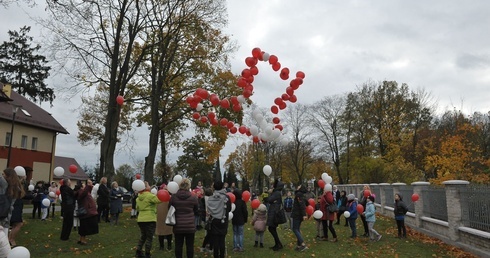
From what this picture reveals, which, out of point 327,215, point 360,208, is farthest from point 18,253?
point 360,208

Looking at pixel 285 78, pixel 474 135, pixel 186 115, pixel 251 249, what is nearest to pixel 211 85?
pixel 186 115

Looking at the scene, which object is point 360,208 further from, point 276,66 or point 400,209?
point 276,66

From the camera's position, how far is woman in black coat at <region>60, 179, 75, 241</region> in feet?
32.9

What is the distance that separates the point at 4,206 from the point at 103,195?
593cm

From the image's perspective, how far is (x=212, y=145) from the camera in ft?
71.6

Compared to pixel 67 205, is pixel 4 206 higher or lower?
higher

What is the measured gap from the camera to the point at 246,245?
34.2 ft

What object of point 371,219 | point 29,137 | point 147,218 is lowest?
point 371,219

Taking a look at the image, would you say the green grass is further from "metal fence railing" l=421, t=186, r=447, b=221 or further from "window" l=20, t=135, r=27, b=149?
"window" l=20, t=135, r=27, b=149

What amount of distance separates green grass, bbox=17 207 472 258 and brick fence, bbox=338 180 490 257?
1.11 ft

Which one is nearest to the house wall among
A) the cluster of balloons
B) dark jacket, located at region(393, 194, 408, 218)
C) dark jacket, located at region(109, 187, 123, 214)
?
dark jacket, located at region(109, 187, 123, 214)

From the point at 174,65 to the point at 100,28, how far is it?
5.15 meters

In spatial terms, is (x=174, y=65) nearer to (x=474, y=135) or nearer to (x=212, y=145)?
(x=212, y=145)

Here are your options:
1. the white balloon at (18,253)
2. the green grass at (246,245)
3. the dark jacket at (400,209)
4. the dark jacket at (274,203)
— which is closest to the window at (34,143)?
the green grass at (246,245)
